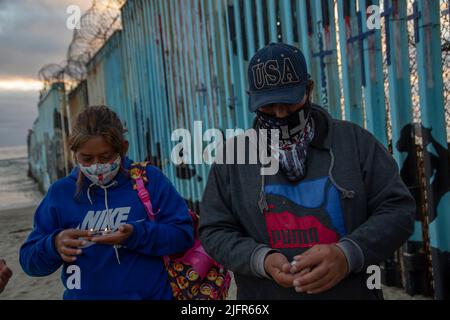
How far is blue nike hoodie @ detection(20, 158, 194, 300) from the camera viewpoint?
1.92m

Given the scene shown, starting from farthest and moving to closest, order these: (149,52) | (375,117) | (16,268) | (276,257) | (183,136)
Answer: (149,52)
(183,136)
(16,268)
(375,117)
(276,257)

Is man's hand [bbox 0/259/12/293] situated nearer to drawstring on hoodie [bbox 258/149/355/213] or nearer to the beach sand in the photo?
drawstring on hoodie [bbox 258/149/355/213]

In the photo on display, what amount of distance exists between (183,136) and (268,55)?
4.80 metres

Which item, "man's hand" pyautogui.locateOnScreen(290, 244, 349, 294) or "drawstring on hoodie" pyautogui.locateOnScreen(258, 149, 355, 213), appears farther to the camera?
"drawstring on hoodie" pyautogui.locateOnScreen(258, 149, 355, 213)

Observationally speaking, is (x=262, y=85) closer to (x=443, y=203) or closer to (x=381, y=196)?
(x=381, y=196)

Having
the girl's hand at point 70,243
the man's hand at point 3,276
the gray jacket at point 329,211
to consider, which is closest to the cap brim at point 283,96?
the gray jacket at point 329,211

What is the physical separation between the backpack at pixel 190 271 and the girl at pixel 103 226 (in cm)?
3

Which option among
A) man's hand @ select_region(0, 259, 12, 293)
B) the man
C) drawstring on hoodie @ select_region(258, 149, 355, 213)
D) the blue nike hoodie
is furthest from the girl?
drawstring on hoodie @ select_region(258, 149, 355, 213)

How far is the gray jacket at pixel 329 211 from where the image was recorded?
4.68 feet

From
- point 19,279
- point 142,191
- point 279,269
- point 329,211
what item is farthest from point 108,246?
point 19,279

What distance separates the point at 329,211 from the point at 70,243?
41.3 inches

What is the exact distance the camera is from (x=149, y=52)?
700cm

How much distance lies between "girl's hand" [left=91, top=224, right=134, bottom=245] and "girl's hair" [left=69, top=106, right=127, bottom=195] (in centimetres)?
29
